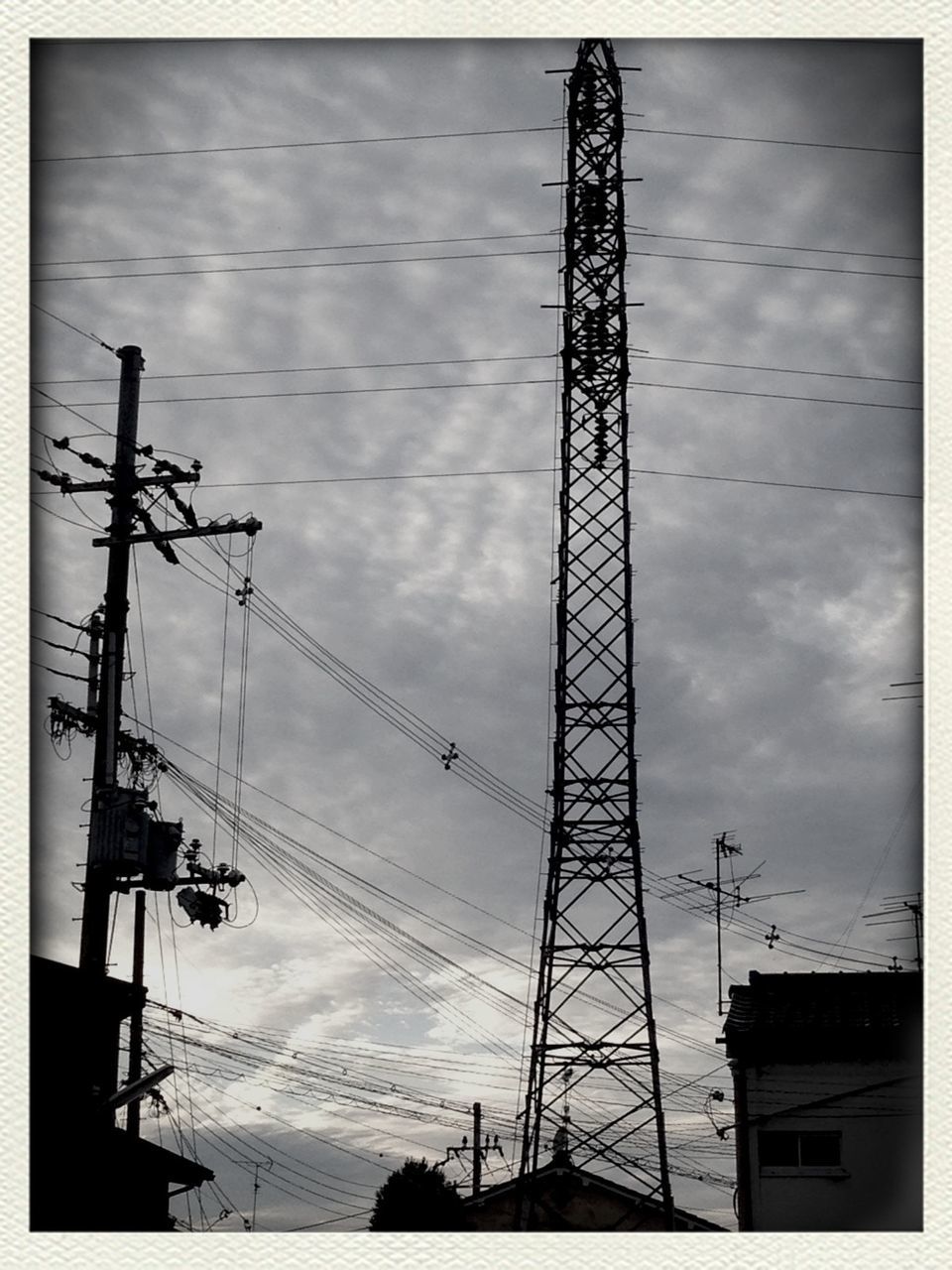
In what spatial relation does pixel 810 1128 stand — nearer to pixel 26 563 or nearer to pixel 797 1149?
pixel 797 1149

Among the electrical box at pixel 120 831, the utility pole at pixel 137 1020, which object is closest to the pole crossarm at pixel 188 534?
the electrical box at pixel 120 831

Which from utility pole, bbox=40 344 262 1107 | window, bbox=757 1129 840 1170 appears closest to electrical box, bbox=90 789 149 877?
utility pole, bbox=40 344 262 1107

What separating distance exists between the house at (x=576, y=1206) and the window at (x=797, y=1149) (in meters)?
1.62

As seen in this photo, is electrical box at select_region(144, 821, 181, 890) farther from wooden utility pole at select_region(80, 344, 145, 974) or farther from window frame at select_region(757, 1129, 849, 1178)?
window frame at select_region(757, 1129, 849, 1178)

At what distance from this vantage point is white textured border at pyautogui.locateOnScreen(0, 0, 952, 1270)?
11.2 m

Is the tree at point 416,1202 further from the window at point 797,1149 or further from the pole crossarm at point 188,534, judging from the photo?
the pole crossarm at point 188,534

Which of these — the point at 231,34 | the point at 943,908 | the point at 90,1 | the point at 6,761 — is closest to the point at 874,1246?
the point at 943,908

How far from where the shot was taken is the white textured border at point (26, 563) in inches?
441

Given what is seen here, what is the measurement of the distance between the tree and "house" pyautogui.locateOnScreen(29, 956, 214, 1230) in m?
4.58

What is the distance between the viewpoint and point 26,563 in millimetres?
11750

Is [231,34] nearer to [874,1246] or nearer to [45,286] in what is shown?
[45,286]

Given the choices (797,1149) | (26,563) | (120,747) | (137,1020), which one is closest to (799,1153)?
(797,1149)

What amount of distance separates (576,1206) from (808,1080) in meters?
5.94

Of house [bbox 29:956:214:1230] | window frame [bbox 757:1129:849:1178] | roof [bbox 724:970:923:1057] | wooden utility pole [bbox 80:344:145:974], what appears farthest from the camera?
roof [bbox 724:970:923:1057]
